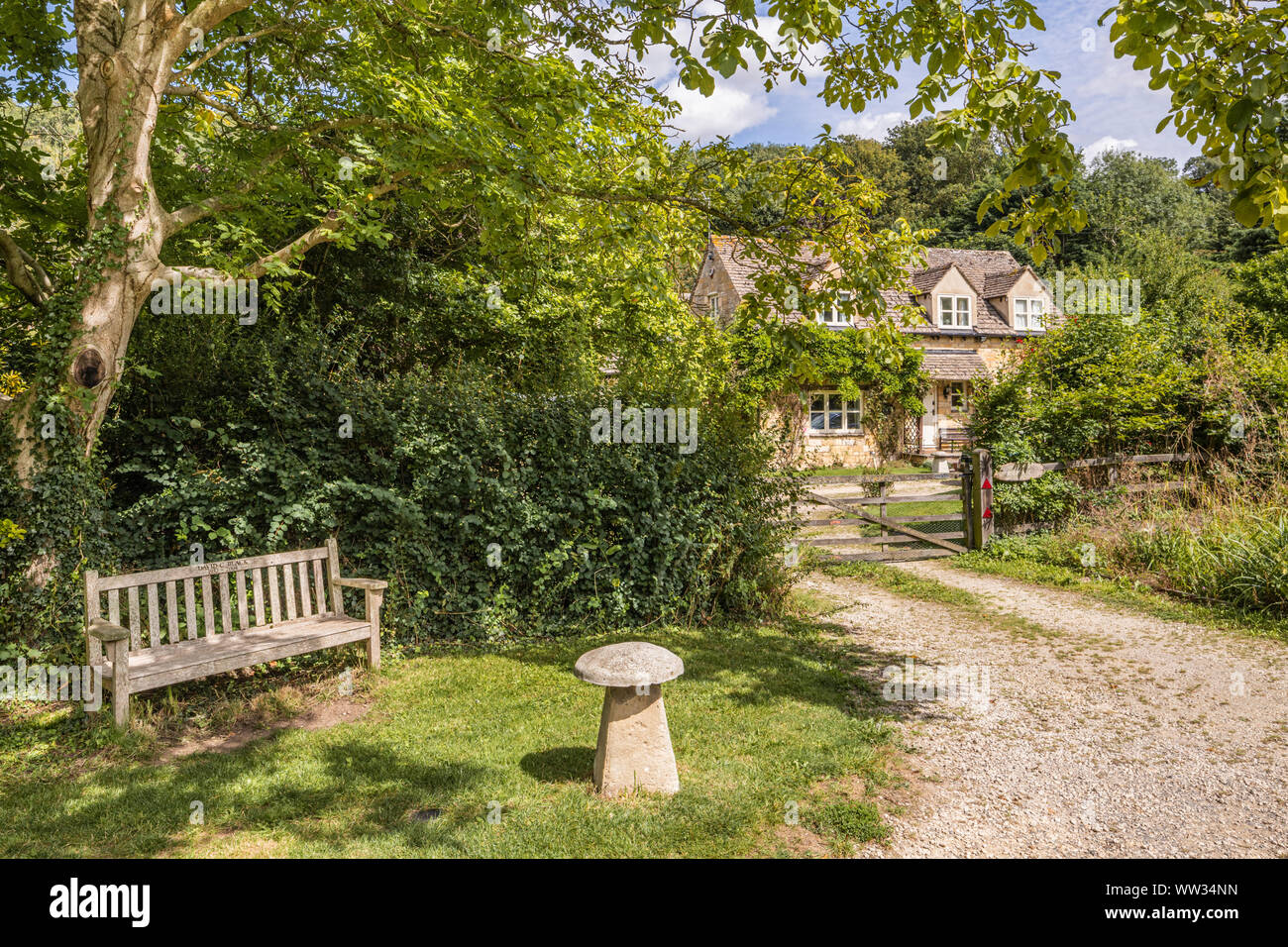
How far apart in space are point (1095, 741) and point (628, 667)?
3.58 metres

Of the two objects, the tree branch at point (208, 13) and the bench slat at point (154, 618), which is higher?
the tree branch at point (208, 13)

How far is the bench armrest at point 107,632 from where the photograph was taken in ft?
16.7

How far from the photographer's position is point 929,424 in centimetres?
2920

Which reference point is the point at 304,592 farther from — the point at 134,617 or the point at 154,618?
the point at 134,617

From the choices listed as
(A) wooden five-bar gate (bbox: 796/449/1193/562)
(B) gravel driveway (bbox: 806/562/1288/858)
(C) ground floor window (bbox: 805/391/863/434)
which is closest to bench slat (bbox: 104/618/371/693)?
(B) gravel driveway (bbox: 806/562/1288/858)

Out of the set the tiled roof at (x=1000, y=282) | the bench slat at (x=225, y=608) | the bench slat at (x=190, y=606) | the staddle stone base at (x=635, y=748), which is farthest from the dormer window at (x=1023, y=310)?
the bench slat at (x=190, y=606)

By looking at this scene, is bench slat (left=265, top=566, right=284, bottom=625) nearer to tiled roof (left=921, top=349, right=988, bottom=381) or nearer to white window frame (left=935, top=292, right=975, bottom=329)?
tiled roof (left=921, top=349, right=988, bottom=381)

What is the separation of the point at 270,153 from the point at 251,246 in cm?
97

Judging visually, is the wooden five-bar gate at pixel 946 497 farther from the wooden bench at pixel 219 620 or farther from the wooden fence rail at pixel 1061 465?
the wooden bench at pixel 219 620

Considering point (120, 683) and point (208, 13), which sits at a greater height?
point (208, 13)

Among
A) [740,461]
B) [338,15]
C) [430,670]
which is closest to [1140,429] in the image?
[740,461]

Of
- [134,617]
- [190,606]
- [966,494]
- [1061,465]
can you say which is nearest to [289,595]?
[190,606]

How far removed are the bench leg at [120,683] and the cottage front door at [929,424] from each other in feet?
90.3

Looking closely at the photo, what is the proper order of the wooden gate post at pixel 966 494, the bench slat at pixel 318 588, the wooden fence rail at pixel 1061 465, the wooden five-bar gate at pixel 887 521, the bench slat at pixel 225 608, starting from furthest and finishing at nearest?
1. the wooden gate post at pixel 966 494
2. the wooden fence rail at pixel 1061 465
3. the wooden five-bar gate at pixel 887 521
4. the bench slat at pixel 318 588
5. the bench slat at pixel 225 608
